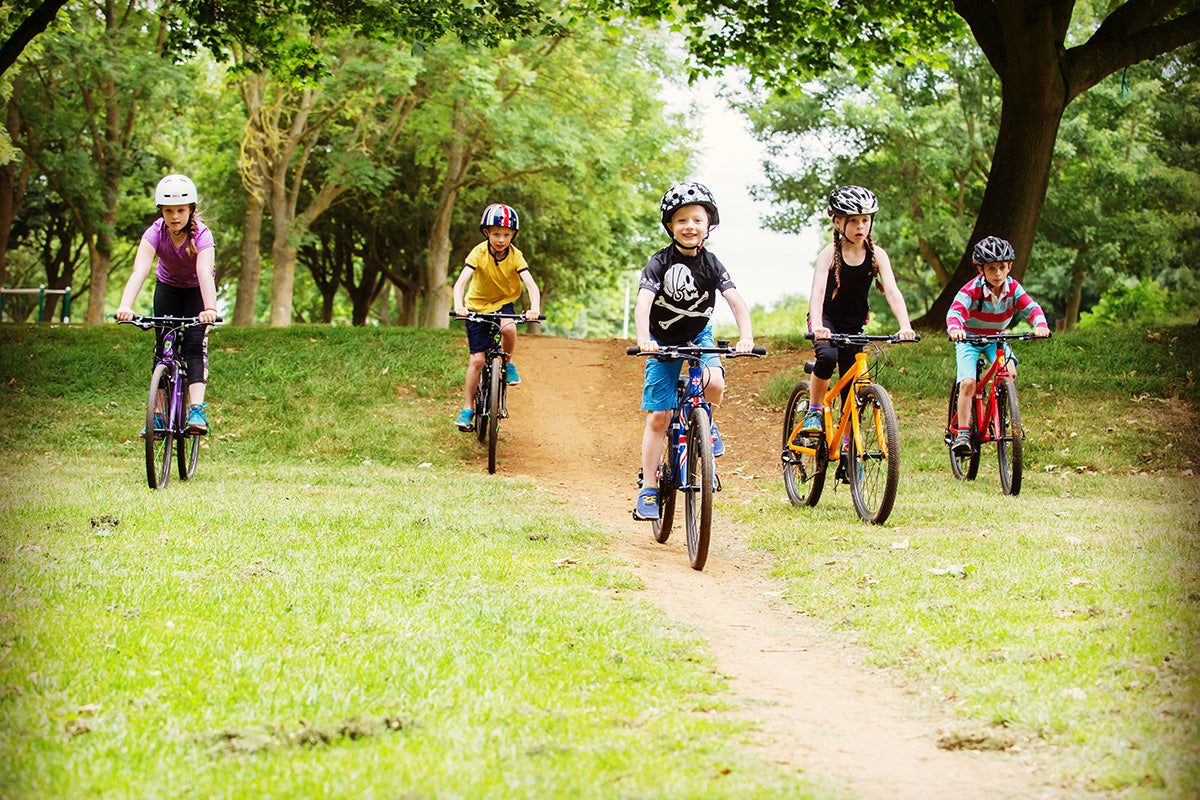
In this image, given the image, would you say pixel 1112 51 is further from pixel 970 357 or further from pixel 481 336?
pixel 481 336

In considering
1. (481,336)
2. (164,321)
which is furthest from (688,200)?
(481,336)

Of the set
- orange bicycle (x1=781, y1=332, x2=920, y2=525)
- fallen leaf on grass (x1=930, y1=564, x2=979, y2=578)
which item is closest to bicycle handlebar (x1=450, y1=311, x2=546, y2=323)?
orange bicycle (x1=781, y1=332, x2=920, y2=525)

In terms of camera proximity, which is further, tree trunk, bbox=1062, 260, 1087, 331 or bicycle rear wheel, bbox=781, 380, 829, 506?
tree trunk, bbox=1062, 260, 1087, 331

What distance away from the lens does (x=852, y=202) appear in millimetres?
7832

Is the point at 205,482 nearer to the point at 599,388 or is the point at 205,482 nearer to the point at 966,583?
the point at 966,583

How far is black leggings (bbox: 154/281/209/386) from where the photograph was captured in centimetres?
896

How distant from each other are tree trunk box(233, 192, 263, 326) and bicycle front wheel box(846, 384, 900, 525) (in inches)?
884

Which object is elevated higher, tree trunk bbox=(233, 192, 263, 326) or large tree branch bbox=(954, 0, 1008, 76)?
large tree branch bbox=(954, 0, 1008, 76)

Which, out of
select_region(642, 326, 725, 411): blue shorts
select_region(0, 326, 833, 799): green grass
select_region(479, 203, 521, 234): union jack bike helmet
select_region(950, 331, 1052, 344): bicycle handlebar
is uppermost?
select_region(479, 203, 521, 234): union jack bike helmet

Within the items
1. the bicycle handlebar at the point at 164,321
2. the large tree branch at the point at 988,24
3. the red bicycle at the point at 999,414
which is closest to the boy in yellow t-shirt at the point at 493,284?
the bicycle handlebar at the point at 164,321

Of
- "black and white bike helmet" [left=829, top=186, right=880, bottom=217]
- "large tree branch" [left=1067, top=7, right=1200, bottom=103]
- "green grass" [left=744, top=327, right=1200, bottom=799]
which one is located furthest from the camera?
"large tree branch" [left=1067, top=7, right=1200, bottom=103]

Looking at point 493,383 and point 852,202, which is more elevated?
point 852,202

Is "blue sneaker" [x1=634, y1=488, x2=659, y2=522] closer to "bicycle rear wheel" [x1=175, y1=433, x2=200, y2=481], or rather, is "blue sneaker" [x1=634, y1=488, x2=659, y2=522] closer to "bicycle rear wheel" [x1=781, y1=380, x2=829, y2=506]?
"bicycle rear wheel" [x1=781, y1=380, x2=829, y2=506]

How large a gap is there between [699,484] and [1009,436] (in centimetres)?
385
